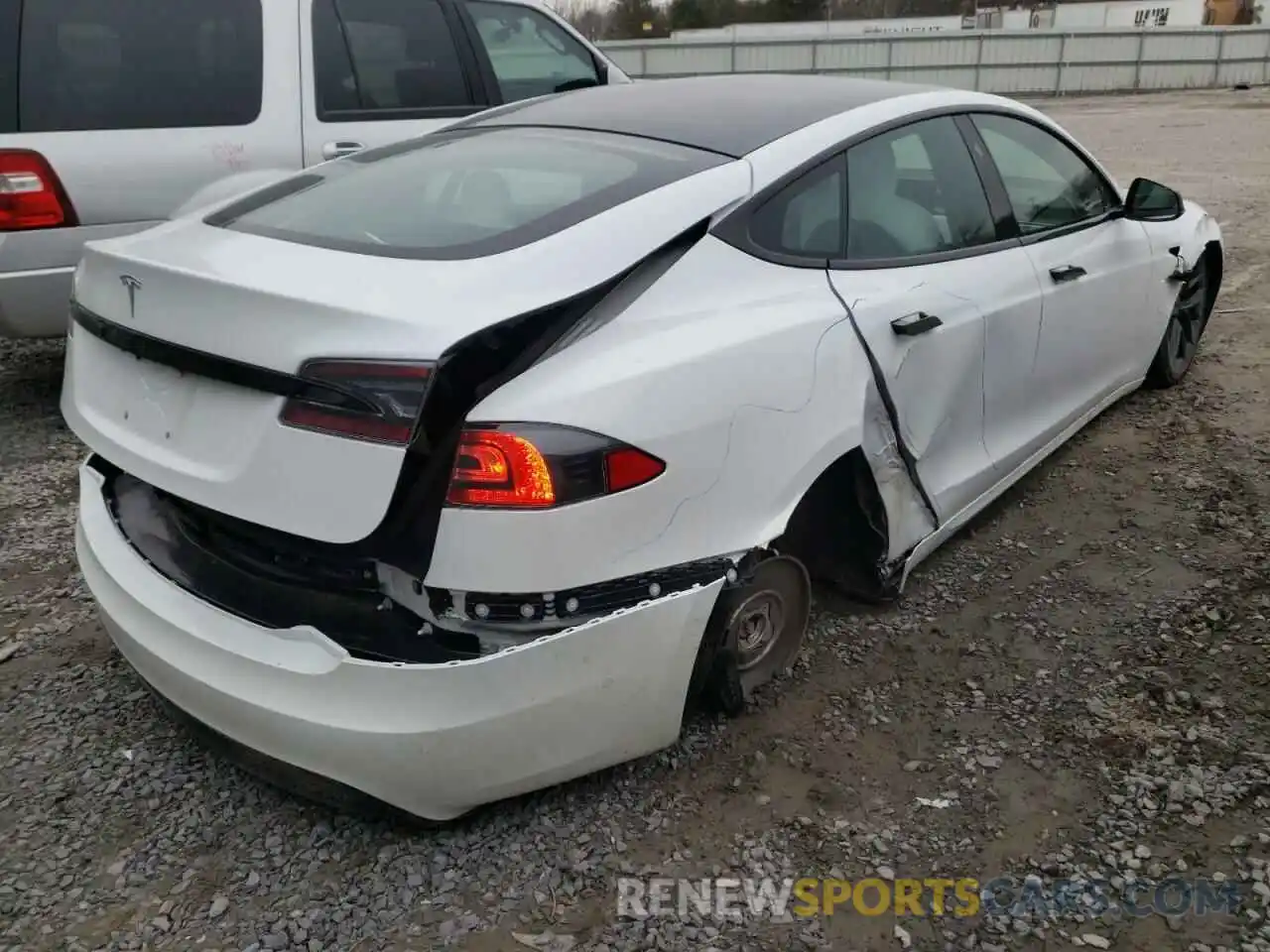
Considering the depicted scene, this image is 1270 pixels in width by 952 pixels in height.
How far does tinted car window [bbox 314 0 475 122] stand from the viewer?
16.1 ft

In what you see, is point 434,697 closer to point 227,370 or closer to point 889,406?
point 227,370

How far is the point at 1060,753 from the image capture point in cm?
262

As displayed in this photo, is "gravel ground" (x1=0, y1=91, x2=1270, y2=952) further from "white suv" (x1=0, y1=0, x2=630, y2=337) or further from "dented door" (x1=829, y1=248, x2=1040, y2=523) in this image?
"white suv" (x1=0, y1=0, x2=630, y2=337)

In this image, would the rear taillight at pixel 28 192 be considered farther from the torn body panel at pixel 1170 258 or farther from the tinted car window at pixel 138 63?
the torn body panel at pixel 1170 258

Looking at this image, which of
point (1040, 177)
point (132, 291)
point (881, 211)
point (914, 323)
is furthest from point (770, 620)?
point (1040, 177)

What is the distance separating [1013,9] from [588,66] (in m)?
56.6

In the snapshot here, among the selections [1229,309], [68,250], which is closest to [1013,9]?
[1229,309]

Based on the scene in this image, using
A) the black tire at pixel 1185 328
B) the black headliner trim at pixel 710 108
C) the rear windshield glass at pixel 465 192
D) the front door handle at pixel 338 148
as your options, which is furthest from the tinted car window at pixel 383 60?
the black tire at pixel 1185 328

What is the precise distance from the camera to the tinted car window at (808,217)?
263 centimetres

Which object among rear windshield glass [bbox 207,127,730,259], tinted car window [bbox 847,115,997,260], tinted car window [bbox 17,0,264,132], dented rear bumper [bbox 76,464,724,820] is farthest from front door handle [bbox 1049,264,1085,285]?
tinted car window [bbox 17,0,264,132]

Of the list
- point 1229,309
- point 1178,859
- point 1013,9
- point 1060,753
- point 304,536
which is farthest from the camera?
point 1013,9

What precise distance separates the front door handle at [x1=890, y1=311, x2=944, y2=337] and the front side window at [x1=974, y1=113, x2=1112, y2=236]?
2.85 ft

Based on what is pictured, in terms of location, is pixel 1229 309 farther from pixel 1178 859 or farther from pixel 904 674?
pixel 1178 859

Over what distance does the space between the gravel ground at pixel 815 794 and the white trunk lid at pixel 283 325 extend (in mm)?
783
